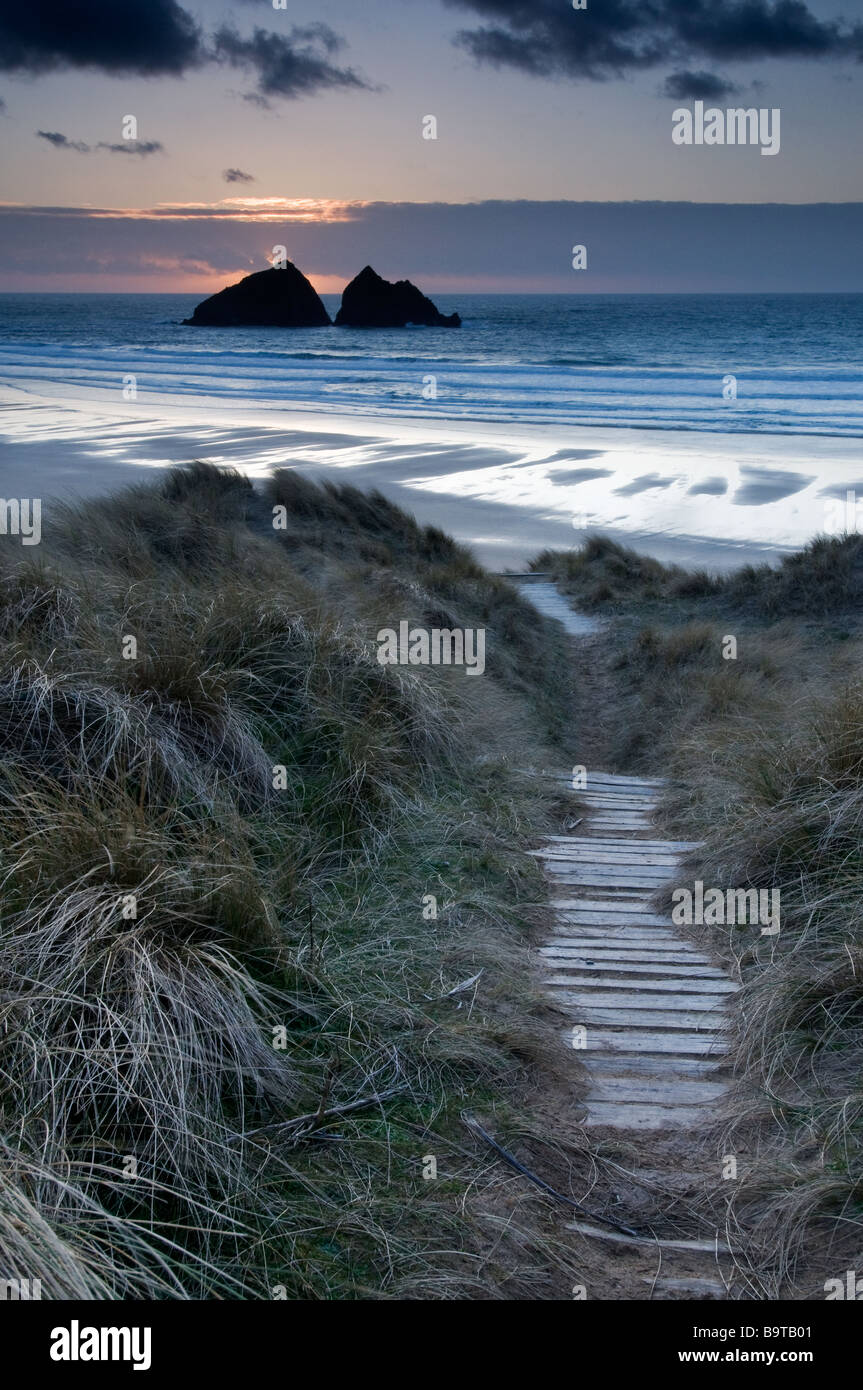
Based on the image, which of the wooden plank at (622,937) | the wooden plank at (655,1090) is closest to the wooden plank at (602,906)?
the wooden plank at (622,937)

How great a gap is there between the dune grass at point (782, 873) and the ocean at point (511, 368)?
8.50 meters

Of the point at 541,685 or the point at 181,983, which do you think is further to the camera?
the point at 541,685

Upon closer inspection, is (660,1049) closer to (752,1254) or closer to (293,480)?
(752,1254)

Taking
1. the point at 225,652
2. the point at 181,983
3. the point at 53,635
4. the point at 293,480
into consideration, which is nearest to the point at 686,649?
the point at 293,480

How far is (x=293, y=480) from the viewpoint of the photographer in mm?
15234

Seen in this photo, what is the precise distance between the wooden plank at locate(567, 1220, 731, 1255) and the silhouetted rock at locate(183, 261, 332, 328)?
4155 inches

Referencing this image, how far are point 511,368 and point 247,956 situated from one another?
53.6m

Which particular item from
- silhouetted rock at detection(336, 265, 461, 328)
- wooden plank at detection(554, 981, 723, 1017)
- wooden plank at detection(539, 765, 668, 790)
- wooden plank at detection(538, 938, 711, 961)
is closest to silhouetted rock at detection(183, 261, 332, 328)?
silhouetted rock at detection(336, 265, 461, 328)

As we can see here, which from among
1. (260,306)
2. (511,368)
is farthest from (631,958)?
(260,306)

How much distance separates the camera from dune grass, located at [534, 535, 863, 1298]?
326cm

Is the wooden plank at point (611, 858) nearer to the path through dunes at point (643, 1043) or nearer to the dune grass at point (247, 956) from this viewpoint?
the path through dunes at point (643, 1043)

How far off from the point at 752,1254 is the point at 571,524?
61.0 feet

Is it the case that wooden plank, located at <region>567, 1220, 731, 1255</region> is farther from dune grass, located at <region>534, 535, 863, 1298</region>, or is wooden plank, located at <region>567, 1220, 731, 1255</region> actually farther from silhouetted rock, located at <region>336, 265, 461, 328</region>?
silhouetted rock, located at <region>336, 265, 461, 328</region>

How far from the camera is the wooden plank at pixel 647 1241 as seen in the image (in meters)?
3.22
